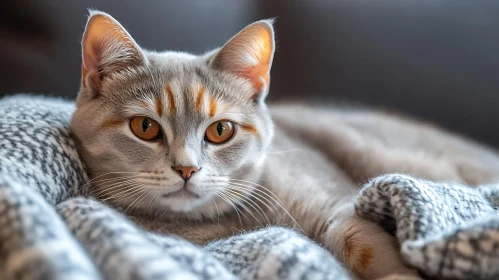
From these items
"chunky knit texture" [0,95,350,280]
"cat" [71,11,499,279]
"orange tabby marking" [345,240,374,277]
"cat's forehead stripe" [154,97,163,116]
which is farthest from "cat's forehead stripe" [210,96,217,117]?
"orange tabby marking" [345,240,374,277]

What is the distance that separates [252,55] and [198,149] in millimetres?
306

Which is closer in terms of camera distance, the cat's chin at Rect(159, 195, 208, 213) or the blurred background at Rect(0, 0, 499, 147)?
the cat's chin at Rect(159, 195, 208, 213)

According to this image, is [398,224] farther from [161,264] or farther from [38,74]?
[38,74]

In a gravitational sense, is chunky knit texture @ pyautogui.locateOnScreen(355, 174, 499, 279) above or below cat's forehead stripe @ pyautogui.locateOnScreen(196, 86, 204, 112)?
below

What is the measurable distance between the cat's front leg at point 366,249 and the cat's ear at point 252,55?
43cm

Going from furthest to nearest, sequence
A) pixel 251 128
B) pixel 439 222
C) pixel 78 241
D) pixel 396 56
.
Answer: pixel 396 56, pixel 251 128, pixel 439 222, pixel 78 241

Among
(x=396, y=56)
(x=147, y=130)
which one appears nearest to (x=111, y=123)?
(x=147, y=130)

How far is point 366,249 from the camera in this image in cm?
93

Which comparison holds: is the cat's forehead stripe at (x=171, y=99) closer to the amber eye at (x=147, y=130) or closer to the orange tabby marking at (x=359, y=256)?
the amber eye at (x=147, y=130)

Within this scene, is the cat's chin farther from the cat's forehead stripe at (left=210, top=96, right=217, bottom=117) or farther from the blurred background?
the blurred background

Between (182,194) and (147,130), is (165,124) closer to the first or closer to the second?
(147,130)

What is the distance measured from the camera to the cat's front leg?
0.87 metres

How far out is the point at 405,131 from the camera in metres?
1.91

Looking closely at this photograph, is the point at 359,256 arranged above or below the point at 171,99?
below
